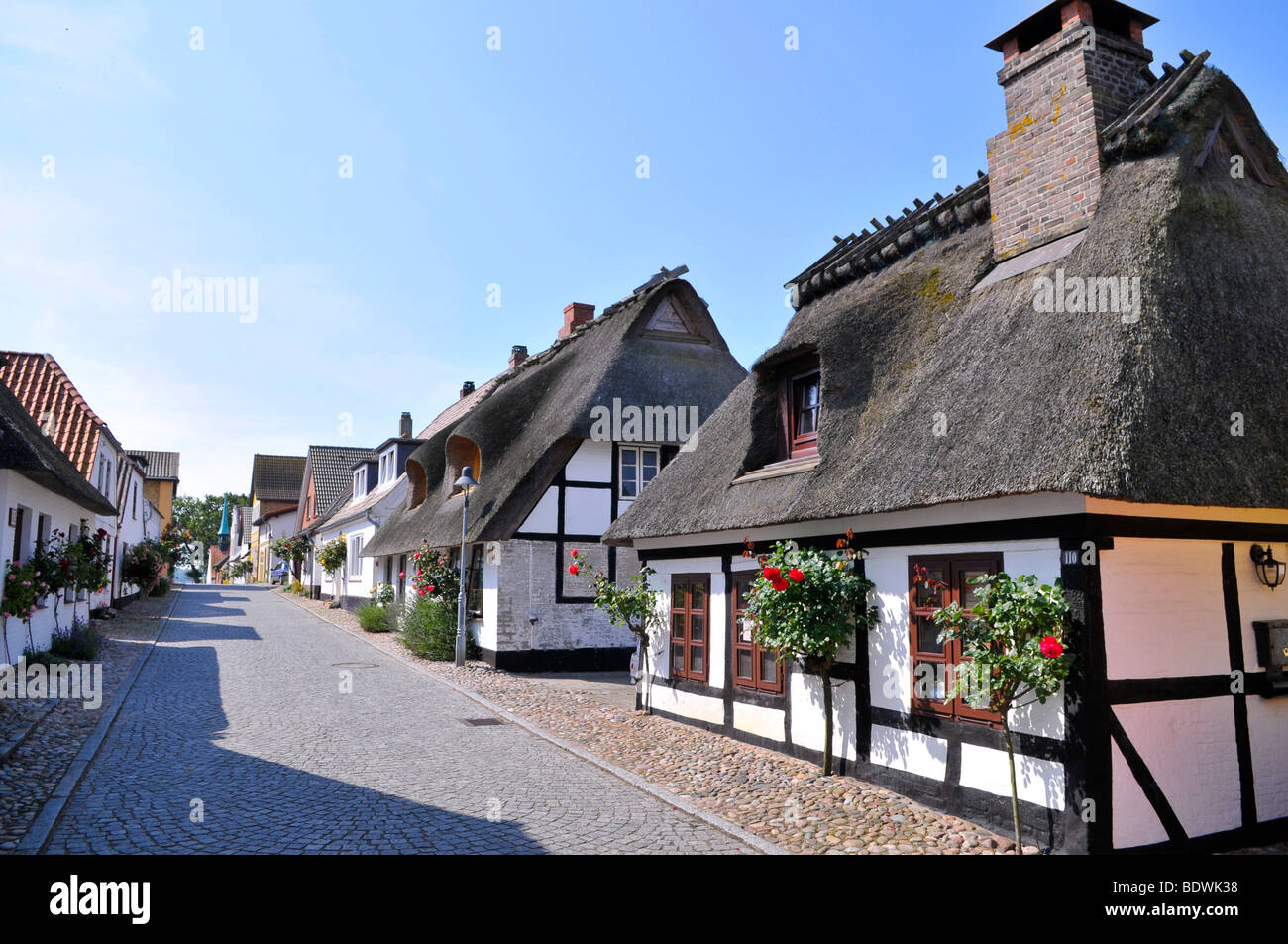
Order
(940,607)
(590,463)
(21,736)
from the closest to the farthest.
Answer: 1. (940,607)
2. (21,736)
3. (590,463)

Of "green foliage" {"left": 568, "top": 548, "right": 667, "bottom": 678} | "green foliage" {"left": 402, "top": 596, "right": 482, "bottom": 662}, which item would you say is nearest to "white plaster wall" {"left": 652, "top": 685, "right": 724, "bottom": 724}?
"green foliage" {"left": 568, "top": 548, "right": 667, "bottom": 678}

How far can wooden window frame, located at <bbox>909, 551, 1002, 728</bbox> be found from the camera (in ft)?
22.0

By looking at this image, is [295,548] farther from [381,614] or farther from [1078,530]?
[1078,530]

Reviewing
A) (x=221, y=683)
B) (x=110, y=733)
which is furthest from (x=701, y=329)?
(x=110, y=733)

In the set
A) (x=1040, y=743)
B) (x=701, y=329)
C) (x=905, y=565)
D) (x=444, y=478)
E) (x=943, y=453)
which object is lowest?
(x=1040, y=743)

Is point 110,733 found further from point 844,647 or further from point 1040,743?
point 1040,743

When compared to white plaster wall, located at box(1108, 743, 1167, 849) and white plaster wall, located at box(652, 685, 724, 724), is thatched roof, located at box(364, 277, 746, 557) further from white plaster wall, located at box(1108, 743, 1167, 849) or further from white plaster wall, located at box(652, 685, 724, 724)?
white plaster wall, located at box(1108, 743, 1167, 849)

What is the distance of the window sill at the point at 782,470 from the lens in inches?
359

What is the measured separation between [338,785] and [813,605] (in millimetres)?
4548

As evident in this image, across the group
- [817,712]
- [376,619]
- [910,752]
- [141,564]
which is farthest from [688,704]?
[141,564]

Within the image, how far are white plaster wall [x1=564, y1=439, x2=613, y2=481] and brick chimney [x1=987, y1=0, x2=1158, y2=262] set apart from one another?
386 inches

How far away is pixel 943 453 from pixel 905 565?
121 cm

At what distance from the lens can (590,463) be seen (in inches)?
677
